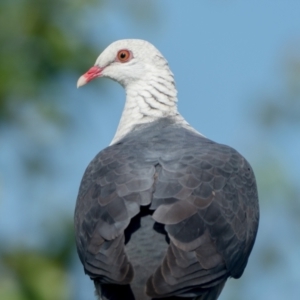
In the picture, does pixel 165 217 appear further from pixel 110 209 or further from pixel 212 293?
pixel 212 293

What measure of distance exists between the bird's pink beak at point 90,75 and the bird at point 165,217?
37.1 inches

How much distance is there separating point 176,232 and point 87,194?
3.06 ft

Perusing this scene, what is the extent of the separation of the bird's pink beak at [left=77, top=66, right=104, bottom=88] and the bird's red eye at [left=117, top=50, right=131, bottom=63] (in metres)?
0.18

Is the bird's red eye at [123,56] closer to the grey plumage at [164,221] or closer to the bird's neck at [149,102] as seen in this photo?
the bird's neck at [149,102]

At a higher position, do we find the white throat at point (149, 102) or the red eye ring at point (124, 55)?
the red eye ring at point (124, 55)

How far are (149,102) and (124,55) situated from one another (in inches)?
18.9

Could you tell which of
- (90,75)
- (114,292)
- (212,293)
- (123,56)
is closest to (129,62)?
(123,56)

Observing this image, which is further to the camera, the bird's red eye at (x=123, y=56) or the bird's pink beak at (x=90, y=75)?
the bird's red eye at (x=123, y=56)

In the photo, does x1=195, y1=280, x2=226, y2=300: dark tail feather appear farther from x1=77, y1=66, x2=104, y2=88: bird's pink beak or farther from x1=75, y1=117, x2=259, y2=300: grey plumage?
x1=77, y1=66, x2=104, y2=88: bird's pink beak

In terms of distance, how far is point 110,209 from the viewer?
8.48 m

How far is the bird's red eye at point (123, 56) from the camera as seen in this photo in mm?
10484

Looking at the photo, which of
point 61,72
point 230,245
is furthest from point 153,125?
point 230,245

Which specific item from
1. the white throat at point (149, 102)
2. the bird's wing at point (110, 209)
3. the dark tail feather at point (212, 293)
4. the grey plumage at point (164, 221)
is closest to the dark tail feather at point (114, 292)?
the grey plumage at point (164, 221)

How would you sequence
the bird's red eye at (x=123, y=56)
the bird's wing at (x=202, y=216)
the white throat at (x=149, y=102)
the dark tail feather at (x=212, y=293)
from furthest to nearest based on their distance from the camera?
the bird's red eye at (x=123, y=56), the white throat at (x=149, y=102), the dark tail feather at (x=212, y=293), the bird's wing at (x=202, y=216)
